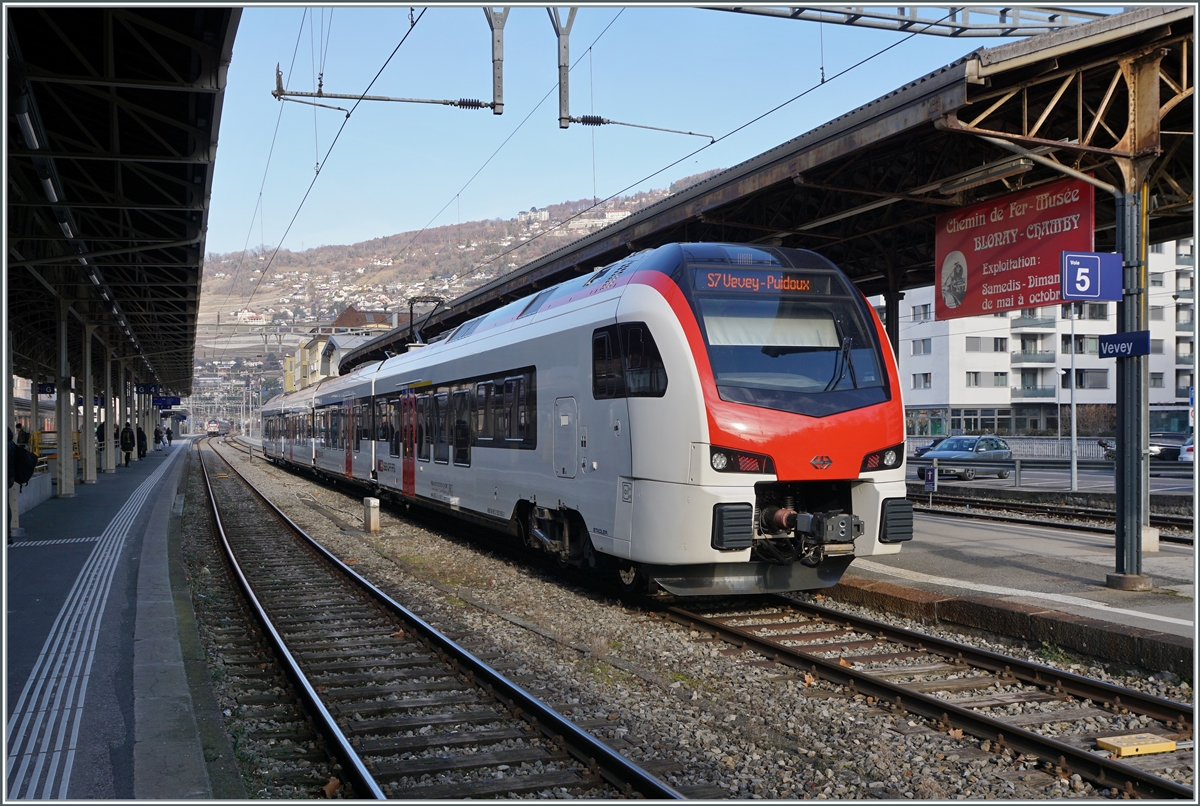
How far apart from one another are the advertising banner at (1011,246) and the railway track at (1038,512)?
476 cm

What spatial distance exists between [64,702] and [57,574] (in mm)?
5630

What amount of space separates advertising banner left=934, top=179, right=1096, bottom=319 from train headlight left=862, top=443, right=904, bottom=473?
3.22m

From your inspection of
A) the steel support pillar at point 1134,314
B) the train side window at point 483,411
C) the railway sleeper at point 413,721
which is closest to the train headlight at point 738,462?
the railway sleeper at point 413,721

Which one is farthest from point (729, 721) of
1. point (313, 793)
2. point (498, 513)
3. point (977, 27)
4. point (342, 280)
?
point (342, 280)

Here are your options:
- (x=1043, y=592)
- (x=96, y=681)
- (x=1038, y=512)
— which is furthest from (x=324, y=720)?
(x=1038, y=512)

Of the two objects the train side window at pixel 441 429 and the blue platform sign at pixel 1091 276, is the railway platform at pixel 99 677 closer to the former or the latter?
the train side window at pixel 441 429

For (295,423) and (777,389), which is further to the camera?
(295,423)

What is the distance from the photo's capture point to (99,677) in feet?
21.2

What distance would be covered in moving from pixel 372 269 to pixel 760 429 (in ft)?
348

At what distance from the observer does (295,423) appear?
115 ft

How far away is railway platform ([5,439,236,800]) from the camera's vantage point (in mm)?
4684

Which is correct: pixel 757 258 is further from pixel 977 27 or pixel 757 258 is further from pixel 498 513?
pixel 977 27

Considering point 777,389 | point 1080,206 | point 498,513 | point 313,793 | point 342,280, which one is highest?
point 342,280

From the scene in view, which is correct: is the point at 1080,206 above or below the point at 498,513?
above
